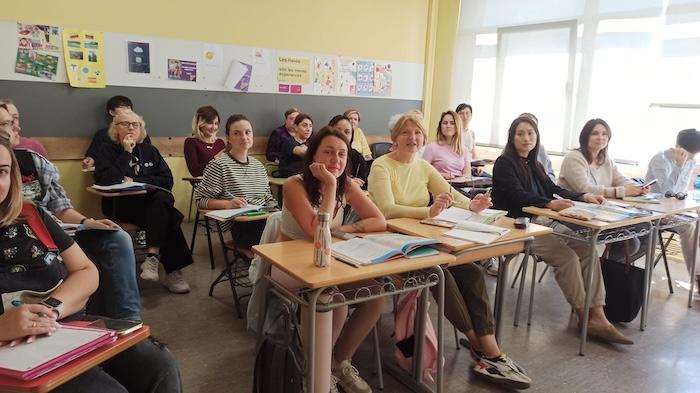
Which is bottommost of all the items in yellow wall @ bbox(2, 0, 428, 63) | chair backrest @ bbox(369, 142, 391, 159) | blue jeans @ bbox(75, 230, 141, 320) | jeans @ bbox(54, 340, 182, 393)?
jeans @ bbox(54, 340, 182, 393)

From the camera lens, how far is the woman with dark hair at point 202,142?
14.3 feet

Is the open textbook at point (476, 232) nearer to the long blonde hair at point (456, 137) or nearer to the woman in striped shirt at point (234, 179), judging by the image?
the woman in striped shirt at point (234, 179)

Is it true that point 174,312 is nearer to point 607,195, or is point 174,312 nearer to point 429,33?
point 607,195

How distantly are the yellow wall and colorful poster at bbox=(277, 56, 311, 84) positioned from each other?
13 centimetres

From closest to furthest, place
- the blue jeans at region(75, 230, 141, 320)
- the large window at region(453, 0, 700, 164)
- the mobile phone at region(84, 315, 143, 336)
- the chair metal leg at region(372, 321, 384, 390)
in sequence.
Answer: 1. the mobile phone at region(84, 315, 143, 336)
2. the blue jeans at region(75, 230, 141, 320)
3. the chair metal leg at region(372, 321, 384, 390)
4. the large window at region(453, 0, 700, 164)

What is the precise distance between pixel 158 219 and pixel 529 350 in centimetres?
241

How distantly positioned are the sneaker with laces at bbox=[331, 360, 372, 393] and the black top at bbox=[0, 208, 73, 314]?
1171 mm

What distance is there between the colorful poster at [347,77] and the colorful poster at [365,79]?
57 millimetres

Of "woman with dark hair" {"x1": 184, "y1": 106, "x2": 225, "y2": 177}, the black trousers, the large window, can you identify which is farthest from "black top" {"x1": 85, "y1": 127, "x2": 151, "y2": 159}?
the large window

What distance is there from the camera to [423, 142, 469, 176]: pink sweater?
14.6 ft

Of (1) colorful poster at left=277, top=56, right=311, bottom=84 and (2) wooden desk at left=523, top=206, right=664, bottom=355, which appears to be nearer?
(2) wooden desk at left=523, top=206, right=664, bottom=355

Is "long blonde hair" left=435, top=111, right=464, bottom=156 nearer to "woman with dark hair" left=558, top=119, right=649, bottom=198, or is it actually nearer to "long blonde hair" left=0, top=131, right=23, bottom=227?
"woman with dark hair" left=558, top=119, right=649, bottom=198

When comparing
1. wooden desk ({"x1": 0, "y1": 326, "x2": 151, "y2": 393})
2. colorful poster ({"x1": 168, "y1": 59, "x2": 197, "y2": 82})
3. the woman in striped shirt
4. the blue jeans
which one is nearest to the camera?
wooden desk ({"x1": 0, "y1": 326, "x2": 151, "y2": 393})

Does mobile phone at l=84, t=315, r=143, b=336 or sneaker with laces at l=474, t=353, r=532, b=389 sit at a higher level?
mobile phone at l=84, t=315, r=143, b=336
